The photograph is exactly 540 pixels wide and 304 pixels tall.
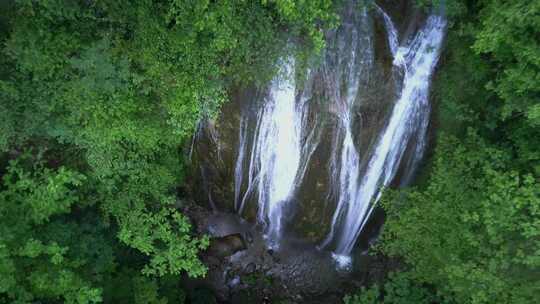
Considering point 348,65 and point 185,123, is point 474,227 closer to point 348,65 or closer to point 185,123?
point 348,65

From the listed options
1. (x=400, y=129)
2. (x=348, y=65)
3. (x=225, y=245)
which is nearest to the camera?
(x=348, y=65)

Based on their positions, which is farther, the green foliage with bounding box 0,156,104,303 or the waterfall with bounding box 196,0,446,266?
the waterfall with bounding box 196,0,446,266

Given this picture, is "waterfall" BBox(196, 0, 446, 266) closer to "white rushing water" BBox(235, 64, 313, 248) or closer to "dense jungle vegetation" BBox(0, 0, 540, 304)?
"white rushing water" BBox(235, 64, 313, 248)

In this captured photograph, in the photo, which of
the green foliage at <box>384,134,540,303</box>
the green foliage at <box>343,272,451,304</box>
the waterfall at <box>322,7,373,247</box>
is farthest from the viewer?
the green foliage at <box>343,272,451,304</box>

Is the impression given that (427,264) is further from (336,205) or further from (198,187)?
(198,187)

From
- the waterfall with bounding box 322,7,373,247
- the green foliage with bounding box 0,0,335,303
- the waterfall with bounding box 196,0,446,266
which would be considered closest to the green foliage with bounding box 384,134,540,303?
the waterfall with bounding box 196,0,446,266

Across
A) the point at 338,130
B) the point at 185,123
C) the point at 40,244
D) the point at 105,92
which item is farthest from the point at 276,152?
the point at 40,244

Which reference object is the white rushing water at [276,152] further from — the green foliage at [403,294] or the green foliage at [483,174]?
the green foliage at [403,294]
